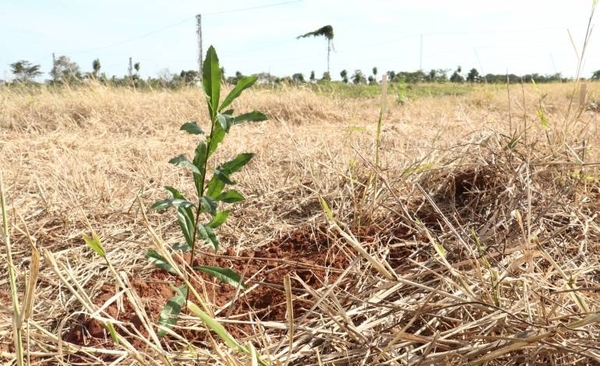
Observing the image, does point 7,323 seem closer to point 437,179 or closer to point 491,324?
point 491,324

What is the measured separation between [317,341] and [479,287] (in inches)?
13.5

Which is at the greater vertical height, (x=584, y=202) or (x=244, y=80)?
(x=244, y=80)

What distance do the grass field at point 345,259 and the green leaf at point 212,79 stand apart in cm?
31

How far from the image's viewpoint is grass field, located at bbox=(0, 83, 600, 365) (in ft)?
2.66

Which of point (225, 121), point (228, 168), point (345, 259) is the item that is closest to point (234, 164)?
point (228, 168)

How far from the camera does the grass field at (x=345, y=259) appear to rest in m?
0.81

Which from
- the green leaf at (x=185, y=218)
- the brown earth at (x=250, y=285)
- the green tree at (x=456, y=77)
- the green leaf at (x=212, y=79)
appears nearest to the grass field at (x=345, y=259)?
the brown earth at (x=250, y=285)

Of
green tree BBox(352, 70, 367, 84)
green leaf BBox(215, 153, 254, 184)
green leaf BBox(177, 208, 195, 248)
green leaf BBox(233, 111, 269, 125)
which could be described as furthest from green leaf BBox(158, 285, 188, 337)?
green tree BBox(352, 70, 367, 84)

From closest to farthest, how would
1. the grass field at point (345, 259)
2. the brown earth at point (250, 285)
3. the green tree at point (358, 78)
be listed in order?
the grass field at point (345, 259) → the brown earth at point (250, 285) → the green tree at point (358, 78)

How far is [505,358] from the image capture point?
83 cm

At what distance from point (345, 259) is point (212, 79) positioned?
0.60 m

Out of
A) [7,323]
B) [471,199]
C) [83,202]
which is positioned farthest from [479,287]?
[83,202]

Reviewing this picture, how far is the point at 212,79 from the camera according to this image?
101cm

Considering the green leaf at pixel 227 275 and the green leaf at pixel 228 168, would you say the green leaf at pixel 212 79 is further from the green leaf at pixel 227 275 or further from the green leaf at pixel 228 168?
the green leaf at pixel 227 275
